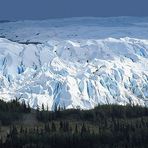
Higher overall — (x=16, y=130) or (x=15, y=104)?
(x=15, y=104)

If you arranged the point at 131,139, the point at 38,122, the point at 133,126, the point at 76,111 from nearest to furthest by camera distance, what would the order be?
the point at 131,139 → the point at 133,126 → the point at 38,122 → the point at 76,111

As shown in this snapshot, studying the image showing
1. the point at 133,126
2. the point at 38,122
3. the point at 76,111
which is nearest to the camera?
the point at 133,126

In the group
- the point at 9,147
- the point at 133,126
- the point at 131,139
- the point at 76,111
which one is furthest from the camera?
the point at 76,111

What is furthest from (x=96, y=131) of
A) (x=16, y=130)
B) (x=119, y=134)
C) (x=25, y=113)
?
(x=25, y=113)

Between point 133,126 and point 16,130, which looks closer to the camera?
point 16,130

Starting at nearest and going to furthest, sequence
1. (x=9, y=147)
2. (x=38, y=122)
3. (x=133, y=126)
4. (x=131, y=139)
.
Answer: (x=9, y=147) < (x=131, y=139) < (x=133, y=126) < (x=38, y=122)

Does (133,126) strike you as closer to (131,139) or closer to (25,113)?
(131,139)

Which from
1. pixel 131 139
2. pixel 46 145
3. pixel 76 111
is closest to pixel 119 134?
pixel 131 139

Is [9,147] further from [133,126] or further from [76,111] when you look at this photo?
[76,111]

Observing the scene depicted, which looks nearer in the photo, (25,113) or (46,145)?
(46,145)
